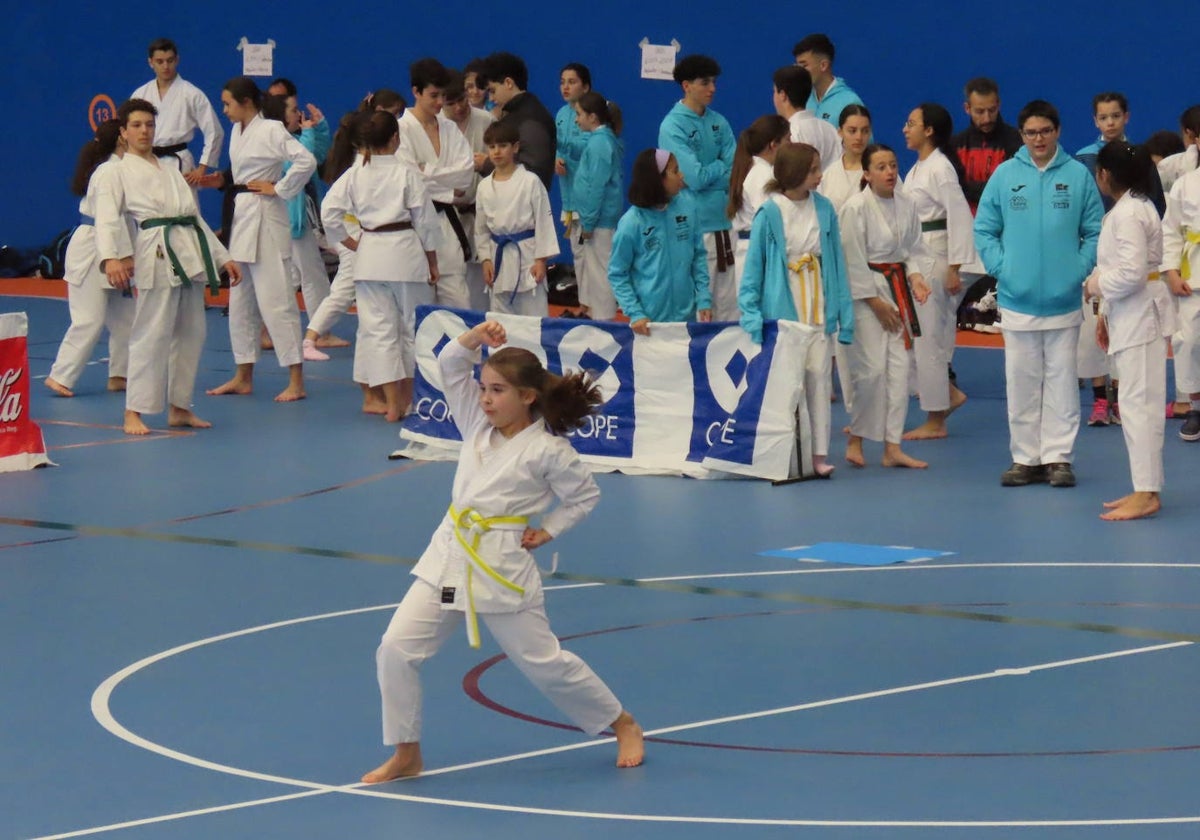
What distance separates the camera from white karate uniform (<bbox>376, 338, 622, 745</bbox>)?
5.45 metres

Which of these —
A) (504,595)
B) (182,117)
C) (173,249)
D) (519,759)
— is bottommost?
(519,759)

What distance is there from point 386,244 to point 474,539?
6649 millimetres

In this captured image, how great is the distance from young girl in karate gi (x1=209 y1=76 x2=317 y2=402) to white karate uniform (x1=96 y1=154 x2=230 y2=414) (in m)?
1.12

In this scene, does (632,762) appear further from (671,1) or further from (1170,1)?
(671,1)

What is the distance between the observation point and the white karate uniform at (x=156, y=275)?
37.6 feet

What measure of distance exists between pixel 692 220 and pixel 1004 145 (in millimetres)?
2729

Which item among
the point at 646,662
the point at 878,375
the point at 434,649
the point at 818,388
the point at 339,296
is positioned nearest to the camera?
the point at 434,649

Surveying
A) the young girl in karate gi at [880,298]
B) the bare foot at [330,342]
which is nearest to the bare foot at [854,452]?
the young girl in karate gi at [880,298]

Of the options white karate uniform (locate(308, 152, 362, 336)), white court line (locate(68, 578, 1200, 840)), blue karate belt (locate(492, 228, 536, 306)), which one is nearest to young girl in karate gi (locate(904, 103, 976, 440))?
blue karate belt (locate(492, 228, 536, 306))

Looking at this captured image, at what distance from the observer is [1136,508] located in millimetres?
9023

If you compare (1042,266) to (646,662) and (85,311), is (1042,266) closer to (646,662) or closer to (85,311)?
(646,662)

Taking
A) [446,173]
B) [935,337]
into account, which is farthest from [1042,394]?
[446,173]

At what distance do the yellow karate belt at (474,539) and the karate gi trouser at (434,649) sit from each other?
0.22ft

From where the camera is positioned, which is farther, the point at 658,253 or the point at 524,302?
the point at 524,302
